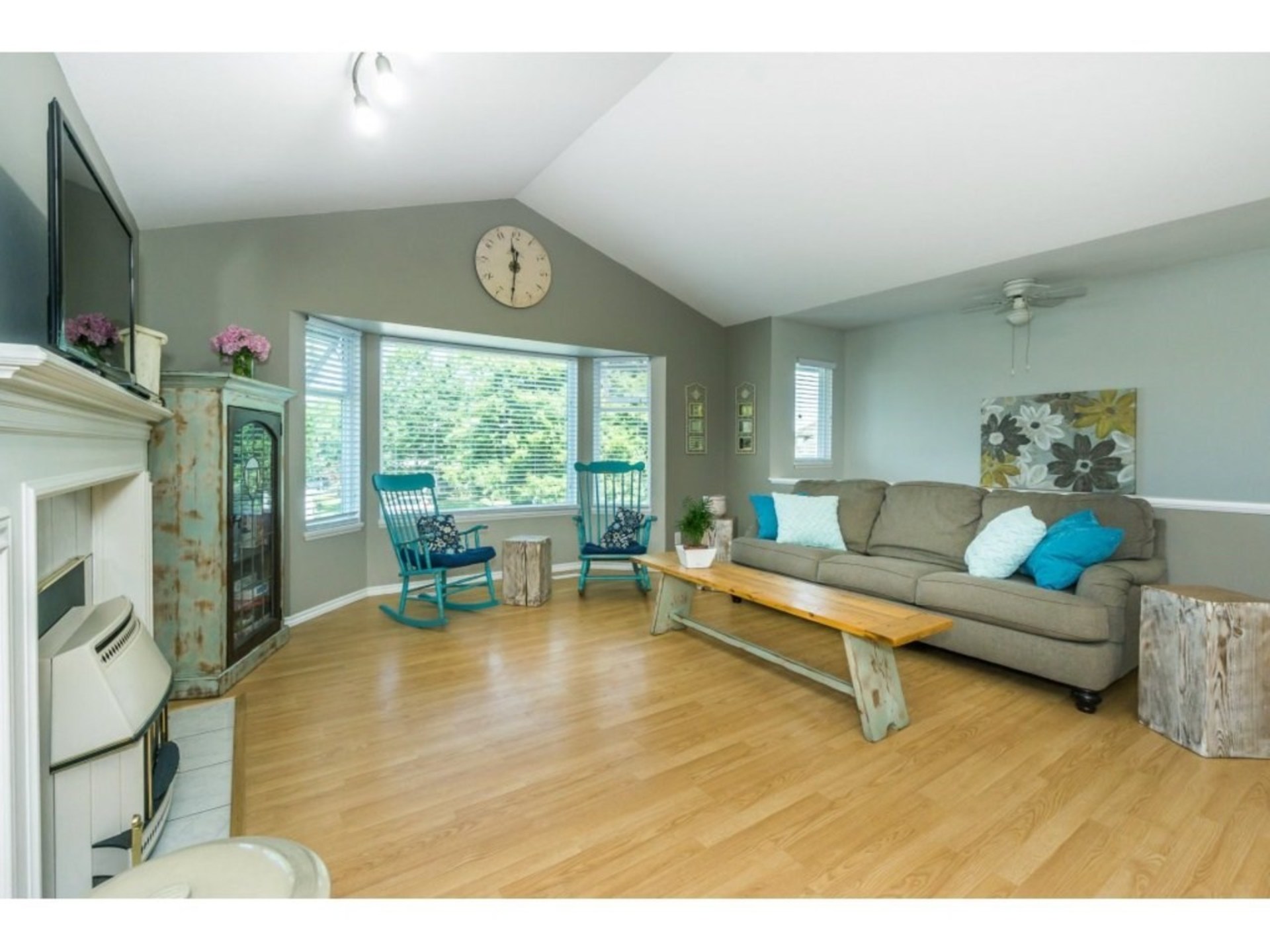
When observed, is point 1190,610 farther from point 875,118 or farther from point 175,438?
point 175,438

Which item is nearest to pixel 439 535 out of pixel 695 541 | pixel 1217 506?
pixel 695 541

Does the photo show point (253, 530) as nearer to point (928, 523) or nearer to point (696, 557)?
point (696, 557)

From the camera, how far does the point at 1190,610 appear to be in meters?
2.10

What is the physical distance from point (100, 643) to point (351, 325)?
118 inches

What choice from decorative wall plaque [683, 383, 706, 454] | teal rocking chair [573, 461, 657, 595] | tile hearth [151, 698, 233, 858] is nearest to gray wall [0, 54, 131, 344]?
tile hearth [151, 698, 233, 858]

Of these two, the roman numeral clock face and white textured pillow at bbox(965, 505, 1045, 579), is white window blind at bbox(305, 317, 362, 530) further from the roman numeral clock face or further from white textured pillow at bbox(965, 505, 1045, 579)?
white textured pillow at bbox(965, 505, 1045, 579)

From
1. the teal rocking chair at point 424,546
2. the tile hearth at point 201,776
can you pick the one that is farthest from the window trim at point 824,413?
the tile hearth at point 201,776

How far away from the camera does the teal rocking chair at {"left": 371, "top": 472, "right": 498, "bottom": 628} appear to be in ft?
11.7

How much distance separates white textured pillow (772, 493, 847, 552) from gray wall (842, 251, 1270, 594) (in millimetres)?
1524

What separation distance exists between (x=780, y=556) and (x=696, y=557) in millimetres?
933

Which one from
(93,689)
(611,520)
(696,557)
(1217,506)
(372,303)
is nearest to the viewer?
(93,689)

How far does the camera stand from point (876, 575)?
3.25 meters

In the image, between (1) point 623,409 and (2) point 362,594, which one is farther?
(1) point 623,409

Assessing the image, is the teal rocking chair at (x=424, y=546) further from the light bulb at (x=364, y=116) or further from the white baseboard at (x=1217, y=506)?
the white baseboard at (x=1217, y=506)
